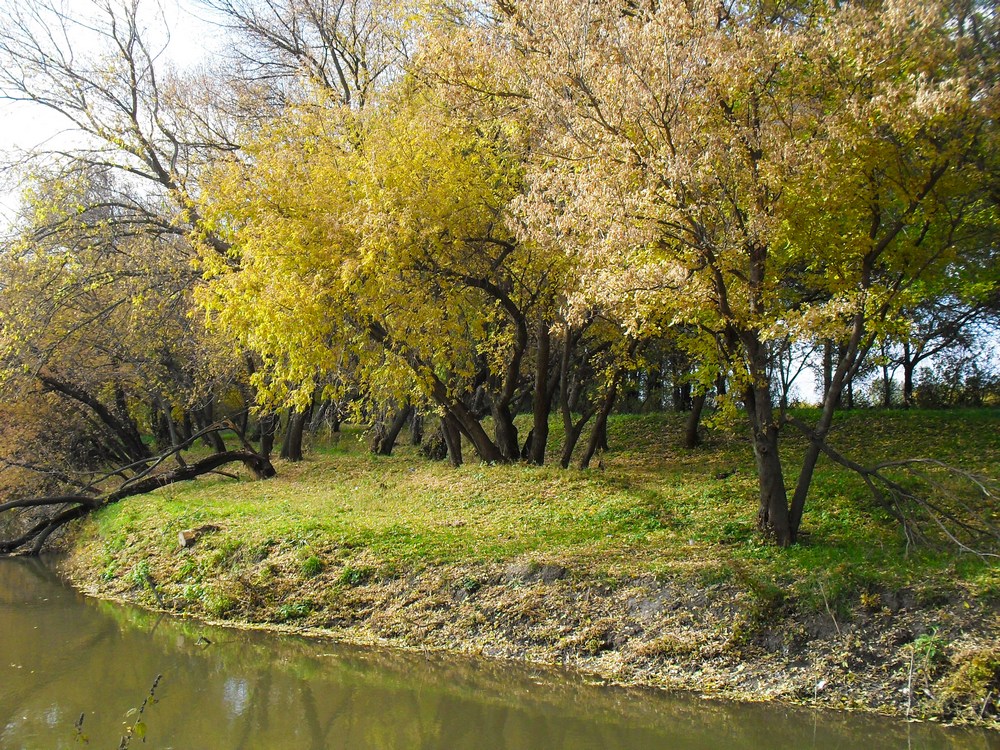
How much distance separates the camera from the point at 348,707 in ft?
25.6

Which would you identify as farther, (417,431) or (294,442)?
(417,431)

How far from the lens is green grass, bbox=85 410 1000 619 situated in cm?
931

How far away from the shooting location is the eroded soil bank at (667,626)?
292 inches

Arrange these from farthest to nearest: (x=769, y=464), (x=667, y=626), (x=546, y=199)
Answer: (x=546, y=199) < (x=769, y=464) < (x=667, y=626)

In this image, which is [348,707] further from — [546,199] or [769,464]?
[546,199]

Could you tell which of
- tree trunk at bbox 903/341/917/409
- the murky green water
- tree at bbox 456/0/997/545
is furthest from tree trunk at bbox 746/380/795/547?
tree trunk at bbox 903/341/917/409

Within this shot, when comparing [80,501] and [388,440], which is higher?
[388,440]

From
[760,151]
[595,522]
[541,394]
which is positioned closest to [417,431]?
[541,394]

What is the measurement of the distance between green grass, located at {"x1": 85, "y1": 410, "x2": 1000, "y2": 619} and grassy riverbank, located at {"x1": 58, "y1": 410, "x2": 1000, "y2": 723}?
0.04m

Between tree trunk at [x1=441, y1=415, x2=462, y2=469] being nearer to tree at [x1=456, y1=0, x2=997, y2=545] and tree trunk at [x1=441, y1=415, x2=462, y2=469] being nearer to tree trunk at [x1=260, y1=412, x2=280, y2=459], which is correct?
tree trunk at [x1=260, y1=412, x2=280, y2=459]

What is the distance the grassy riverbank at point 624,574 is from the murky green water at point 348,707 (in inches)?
17.0

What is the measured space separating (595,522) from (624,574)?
2590mm

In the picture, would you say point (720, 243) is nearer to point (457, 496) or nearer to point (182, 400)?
point (457, 496)

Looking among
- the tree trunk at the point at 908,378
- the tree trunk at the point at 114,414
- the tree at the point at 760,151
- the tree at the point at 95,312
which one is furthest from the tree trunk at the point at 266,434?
the tree trunk at the point at 908,378
